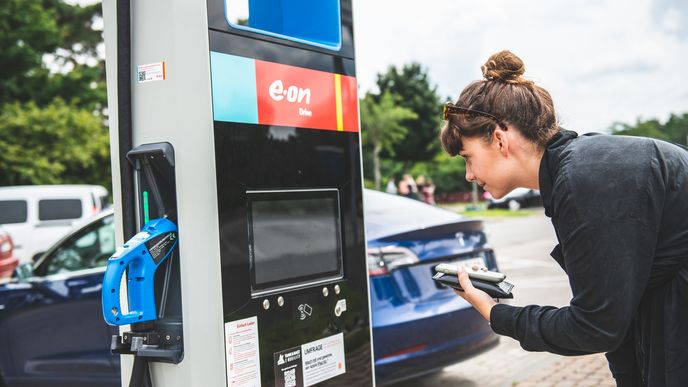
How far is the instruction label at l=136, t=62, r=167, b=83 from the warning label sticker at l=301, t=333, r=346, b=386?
1.12 metres

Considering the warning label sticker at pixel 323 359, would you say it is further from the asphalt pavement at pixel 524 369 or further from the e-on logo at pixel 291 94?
the asphalt pavement at pixel 524 369

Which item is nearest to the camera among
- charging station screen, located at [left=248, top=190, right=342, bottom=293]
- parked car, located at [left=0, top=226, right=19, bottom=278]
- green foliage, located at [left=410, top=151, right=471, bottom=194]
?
charging station screen, located at [left=248, top=190, right=342, bottom=293]

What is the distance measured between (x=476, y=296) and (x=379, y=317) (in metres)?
2.01

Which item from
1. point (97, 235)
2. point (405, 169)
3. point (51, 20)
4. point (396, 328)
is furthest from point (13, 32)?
point (405, 169)

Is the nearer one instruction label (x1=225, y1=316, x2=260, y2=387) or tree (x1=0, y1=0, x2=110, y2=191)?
instruction label (x1=225, y1=316, x2=260, y2=387)

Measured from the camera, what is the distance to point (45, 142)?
74.2 feet

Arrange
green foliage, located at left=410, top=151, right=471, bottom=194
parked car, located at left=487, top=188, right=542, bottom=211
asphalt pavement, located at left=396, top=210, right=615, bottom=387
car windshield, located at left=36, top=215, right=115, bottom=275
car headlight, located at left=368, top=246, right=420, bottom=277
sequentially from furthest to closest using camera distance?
green foliage, located at left=410, top=151, right=471, bottom=194 → parked car, located at left=487, top=188, right=542, bottom=211 → asphalt pavement, located at left=396, top=210, right=615, bottom=387 → car windshield, located at left=36, top=215, right=115, bottom=275 → car headlight, located at left=368, top=246, right=420, bottom=277

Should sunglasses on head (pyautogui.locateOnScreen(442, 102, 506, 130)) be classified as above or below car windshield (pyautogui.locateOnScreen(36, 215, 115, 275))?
above

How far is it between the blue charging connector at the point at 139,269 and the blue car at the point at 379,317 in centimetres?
207

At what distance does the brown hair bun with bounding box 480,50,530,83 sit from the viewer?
6.41 ft

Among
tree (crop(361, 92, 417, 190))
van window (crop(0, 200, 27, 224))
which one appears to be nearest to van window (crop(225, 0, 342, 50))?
van window (crop(0, 200, 27, 224))

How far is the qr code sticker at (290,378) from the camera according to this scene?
2.47 m

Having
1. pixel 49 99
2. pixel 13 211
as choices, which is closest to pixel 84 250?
pixel 13 211

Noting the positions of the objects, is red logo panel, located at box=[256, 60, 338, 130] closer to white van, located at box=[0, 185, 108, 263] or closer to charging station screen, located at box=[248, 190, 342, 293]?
charging station screen, located at box=[248, 190, 342, 293]
